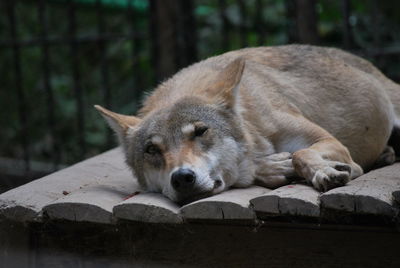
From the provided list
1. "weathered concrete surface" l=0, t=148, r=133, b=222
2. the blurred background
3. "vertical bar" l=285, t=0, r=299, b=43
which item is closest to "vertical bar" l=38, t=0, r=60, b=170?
the blurred background

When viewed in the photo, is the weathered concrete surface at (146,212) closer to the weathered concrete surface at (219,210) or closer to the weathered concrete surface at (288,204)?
the weathered concrete surface at (219,210)

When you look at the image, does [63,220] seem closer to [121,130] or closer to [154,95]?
[121,130]

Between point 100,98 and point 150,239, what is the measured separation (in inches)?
194

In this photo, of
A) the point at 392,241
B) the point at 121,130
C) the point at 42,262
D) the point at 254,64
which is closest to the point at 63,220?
the point at 42,262

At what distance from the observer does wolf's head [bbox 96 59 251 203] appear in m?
3.82

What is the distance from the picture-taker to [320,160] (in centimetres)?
393

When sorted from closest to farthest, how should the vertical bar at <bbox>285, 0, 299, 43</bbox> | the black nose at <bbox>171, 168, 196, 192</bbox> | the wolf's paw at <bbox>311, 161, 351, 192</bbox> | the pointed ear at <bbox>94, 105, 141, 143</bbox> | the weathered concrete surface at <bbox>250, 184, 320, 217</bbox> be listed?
the weathered concrete surface at <bbox>250, 184, 320, 217</bbox>
the wolf's paw at <bbox>311, 161, 351, 192</bbox>
the black nose at <bbox>171, 168, 196, 192</bbox>
the pointed ear at <bbox>94, 105, 141, 143</bbox>
the vertical bar at <bbox>285, 0, 299, 43</bbox>

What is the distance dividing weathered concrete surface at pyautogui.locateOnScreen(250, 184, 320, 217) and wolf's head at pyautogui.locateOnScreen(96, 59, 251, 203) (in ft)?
1.66

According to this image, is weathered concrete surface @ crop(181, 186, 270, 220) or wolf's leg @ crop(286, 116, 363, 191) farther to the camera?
wolf's leg @ crop(286, 116, 363, 191)

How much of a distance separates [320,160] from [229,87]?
0.80 metres

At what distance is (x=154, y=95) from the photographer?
4848mm

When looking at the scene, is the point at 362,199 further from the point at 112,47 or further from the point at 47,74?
the point at 112,47

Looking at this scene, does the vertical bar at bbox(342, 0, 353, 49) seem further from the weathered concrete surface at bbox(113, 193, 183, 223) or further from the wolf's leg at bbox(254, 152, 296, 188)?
the weathered concrete surface at bbox(113, 193, 183, 223)

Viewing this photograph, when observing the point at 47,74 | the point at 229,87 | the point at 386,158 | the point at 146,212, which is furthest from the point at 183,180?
the point at 47,74
